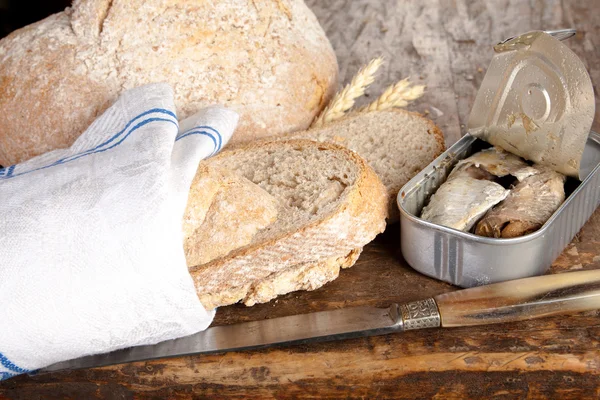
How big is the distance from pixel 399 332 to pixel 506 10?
2578 millimetres

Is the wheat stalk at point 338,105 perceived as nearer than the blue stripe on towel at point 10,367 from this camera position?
No

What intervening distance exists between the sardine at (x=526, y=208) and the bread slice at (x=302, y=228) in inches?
12.0

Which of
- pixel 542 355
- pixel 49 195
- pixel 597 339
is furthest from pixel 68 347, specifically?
pixel 597 339

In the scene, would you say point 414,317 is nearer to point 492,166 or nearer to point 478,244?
point 478,244

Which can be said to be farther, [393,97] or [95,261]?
[393,97]

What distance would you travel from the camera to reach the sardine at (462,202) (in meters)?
1.69

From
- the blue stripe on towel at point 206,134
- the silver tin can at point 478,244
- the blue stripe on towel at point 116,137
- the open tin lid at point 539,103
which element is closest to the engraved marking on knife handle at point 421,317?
the silver tin can at point 478,244

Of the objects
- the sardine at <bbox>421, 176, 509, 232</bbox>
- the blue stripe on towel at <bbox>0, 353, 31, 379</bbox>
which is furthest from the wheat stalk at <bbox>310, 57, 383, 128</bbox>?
the blue stripe on towel at <bbox>0, 353, 31, 379</bbox>

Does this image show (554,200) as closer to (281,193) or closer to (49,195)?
(281,193)

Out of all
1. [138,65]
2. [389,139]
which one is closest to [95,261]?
[138,65]

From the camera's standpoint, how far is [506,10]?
3645 mm

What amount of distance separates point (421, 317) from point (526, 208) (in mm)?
398

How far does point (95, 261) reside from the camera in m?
1.48

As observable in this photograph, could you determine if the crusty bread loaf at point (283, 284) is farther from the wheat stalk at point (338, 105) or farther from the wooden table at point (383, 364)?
the wheat stalk at point (338, 105)
